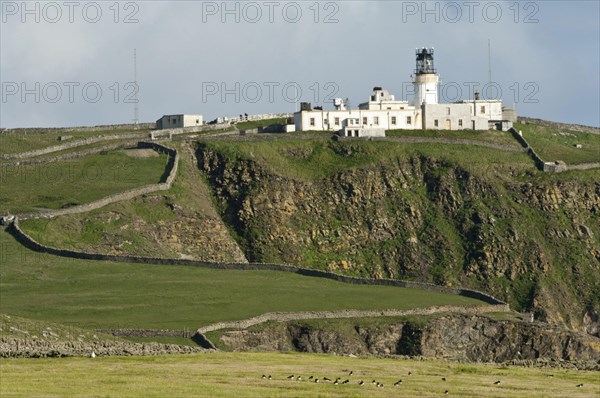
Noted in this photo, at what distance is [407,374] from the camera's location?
114 metres

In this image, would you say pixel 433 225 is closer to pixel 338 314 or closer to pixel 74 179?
pixel 74 179

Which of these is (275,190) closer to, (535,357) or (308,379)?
(535,357)

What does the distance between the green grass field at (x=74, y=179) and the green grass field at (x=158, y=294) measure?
39.2ft

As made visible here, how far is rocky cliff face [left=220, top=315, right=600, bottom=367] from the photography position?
142 meters

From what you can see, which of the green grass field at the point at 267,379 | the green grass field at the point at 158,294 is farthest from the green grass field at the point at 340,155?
the green grass field at the point at 267,379

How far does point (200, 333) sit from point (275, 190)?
51.6 metres

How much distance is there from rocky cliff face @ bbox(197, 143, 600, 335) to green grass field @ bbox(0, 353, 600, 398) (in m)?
54.3

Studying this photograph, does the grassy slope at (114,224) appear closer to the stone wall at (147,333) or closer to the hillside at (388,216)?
the hillside at (388,216)

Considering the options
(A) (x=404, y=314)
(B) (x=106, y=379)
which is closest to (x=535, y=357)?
(A) (x=404, y=314)

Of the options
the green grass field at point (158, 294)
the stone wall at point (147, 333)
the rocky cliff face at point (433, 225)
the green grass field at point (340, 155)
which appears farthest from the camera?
the green grass field at point (340, 155)

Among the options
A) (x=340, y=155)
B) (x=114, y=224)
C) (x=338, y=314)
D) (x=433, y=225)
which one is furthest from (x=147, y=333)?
(x=340, y=155)

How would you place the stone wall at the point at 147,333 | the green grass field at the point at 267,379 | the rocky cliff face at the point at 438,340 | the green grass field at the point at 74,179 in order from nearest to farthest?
the green grass field at the point at 267,379
the stone wall at the point at 147,333
the rocky cliff face at the point at 438,340
the green grass field at the point at 74,179

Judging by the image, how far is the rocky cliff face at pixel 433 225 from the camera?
A: 587 feet

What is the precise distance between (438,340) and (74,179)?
46097 mm
